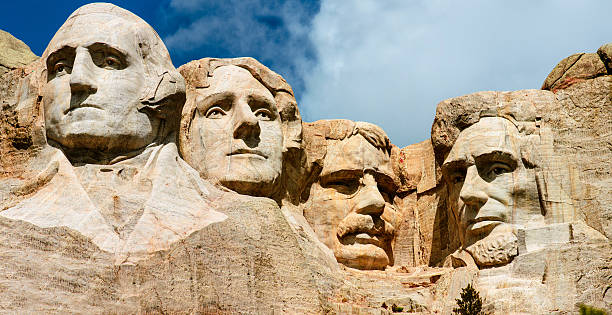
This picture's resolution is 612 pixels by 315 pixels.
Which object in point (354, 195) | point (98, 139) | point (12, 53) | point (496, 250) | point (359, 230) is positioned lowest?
point (496, 250)

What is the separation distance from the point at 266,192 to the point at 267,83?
172 cm

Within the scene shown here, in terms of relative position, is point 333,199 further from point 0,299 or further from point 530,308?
point 0,299

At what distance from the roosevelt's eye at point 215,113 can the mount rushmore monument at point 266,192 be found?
1.9 inches

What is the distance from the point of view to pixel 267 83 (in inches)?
706

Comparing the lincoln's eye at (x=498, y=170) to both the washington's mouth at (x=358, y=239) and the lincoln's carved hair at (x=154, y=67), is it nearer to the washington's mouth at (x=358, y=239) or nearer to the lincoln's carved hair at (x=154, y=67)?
the washington's mouth at (x=358, y=239)

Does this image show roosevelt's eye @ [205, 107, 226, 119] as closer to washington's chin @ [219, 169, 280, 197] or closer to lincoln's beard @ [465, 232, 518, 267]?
washington's chin @ [219, 169, 280, 197]

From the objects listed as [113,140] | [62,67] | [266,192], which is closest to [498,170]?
[266,192]

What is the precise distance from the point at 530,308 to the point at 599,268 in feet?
3.51

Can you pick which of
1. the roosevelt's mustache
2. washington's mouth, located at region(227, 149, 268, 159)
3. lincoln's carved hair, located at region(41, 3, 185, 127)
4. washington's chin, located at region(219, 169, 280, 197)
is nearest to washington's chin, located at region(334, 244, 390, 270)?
the roosevelt's mustache

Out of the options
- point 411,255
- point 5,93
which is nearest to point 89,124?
point 5,93

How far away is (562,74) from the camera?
61.4 feet

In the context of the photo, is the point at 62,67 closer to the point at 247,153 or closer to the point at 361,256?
the point at 247,153

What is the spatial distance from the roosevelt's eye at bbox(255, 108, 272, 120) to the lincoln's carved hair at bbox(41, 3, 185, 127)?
1.55 meters

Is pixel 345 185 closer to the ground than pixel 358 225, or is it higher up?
higher up
